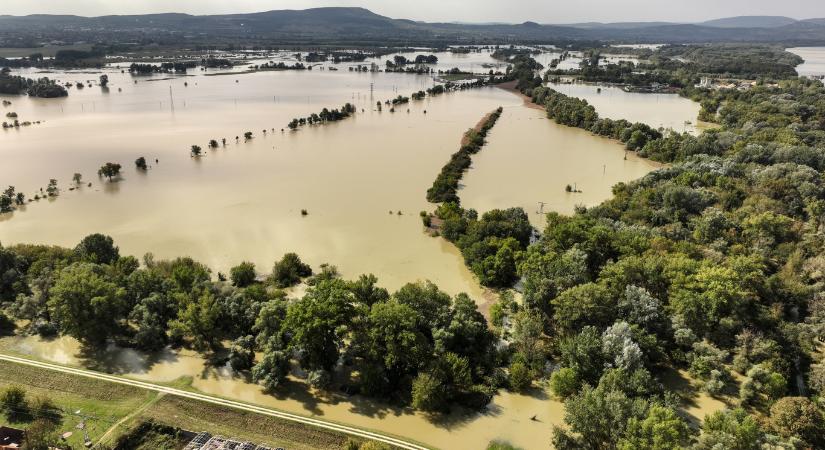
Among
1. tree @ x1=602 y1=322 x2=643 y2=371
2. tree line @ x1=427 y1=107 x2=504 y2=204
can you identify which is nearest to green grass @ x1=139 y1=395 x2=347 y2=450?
tree @ x1=602 y1=322 x2=643 y2=371

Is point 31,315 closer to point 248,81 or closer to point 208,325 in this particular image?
point 208,325

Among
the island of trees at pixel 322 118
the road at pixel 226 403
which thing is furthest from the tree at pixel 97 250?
the island of trees at pixel 322 118

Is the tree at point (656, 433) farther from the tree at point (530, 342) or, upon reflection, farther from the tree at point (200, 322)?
the tree at point (200, 322)

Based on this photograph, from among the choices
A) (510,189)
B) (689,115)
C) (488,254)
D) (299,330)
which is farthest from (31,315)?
(689,115)

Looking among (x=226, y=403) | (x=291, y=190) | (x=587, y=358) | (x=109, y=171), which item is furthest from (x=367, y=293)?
(x=109, y=171)

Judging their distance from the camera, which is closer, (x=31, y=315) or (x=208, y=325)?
(x=208, y=325)

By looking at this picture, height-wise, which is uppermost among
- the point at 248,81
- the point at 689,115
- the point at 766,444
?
the point at 248,81
